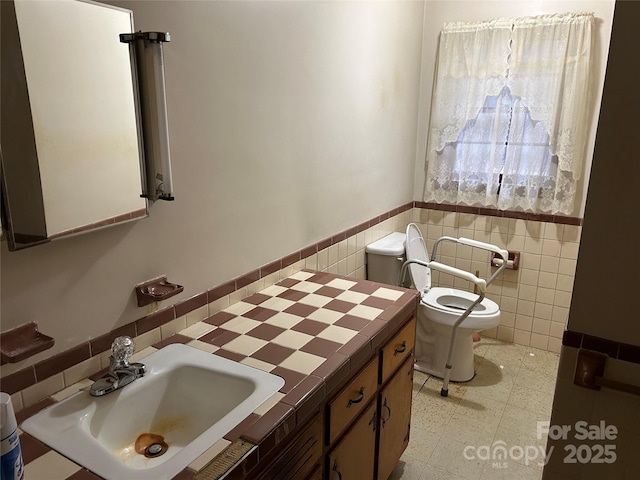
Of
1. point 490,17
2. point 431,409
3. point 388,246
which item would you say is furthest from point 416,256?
point 490,17

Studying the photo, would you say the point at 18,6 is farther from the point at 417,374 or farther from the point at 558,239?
the point at 558,239

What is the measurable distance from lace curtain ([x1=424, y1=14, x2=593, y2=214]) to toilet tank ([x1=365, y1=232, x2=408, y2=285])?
0.81 meters

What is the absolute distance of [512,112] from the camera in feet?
9.56

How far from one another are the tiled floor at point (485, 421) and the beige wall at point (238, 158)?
1.12 meters

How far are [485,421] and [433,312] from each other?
62cm

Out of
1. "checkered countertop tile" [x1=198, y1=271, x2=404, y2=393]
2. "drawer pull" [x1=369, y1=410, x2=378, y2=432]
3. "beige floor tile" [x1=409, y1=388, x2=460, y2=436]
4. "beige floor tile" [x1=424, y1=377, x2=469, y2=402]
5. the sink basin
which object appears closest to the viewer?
the sink basin

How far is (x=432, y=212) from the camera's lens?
3.40 metres

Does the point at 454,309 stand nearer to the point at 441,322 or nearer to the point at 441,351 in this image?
the point at 441,322

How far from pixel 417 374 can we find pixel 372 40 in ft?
6.49

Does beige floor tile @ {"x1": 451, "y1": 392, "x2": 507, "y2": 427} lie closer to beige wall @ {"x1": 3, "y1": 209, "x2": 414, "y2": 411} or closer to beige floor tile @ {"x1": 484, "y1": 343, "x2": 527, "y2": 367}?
beige floor tile @ {"x1": 484, "y1": 343, "x2": 527, "y2": 367}

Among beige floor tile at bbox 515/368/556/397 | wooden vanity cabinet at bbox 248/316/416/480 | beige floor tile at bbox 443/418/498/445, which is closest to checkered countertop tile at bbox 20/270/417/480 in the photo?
wooden vanity cabinet at bbox 248/316/416/480

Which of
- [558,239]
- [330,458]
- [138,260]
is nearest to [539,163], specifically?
[558,239]

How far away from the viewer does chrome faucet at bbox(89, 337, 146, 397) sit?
1195mm

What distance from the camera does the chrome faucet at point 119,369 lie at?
120cm
